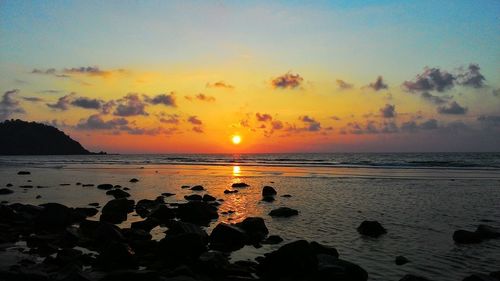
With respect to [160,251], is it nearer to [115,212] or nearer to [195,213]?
[195,213]

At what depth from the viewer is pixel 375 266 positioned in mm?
13969

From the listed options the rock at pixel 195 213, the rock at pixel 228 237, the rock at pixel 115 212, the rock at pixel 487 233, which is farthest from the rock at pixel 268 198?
the rock at pixel 487 233

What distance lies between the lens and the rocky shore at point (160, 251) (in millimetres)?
12375

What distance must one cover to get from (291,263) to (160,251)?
4.69 meters

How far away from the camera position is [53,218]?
67.4ft

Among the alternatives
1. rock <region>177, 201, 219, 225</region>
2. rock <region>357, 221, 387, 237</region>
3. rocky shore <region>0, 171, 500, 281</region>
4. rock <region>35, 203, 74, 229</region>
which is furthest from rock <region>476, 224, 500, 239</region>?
rock <region>35, 203, 74, 229</region>

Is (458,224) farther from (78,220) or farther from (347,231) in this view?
(78,220)

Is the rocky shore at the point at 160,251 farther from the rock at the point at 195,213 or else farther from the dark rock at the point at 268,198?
the dark rock at the point at 268,198

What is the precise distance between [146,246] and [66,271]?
152 inches

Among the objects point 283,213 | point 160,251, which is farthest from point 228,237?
point 283,213

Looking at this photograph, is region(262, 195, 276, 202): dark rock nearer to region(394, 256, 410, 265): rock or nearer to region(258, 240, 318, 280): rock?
region(394, 256, 410, 265): rock

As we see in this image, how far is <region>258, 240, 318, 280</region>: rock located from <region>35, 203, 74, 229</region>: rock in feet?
38.9

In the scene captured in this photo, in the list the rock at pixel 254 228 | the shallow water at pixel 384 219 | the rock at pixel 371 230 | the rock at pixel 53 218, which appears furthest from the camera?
the rock at pixel 53 218

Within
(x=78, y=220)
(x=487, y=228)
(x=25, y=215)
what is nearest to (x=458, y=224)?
(x=487, y=228)
